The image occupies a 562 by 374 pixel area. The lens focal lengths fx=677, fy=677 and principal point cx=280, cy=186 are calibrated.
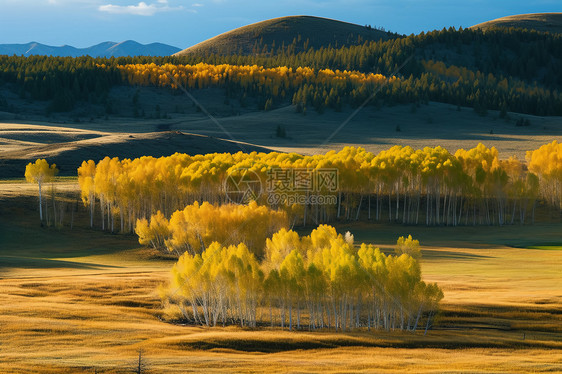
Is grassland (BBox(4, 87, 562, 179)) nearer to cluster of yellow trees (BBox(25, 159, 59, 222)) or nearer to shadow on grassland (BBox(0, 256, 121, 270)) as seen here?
cluster of yellow trees (BBox(25, 159, 59, 222))

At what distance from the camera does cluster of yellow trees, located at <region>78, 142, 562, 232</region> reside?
89875 millimetres

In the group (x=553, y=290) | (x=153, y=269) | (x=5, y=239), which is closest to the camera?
(x=553, y=290)

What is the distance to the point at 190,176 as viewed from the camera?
90688 millimetres

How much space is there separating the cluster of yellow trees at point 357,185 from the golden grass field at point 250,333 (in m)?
22.2

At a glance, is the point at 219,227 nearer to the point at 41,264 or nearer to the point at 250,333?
the point at 41,264

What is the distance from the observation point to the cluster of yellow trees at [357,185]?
8988 centimetres

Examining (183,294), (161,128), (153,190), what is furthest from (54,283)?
(161,128)

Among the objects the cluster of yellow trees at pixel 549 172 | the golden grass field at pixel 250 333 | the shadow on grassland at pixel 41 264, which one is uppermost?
the cluster of yellow trees at pixel 549 172

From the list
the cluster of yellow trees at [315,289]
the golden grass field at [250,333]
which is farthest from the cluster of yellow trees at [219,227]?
the cluster of yellow trees at [315,289]

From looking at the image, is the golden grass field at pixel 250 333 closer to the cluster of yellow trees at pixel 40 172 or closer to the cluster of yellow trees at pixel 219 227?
the cluster of yellow trees at pixel 219 227

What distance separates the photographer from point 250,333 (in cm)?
4203

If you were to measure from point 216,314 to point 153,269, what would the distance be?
2142cm

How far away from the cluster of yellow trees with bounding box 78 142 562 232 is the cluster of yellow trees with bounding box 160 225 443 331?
39.5 meters

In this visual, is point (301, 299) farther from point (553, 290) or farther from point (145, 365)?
point (553, 290)
